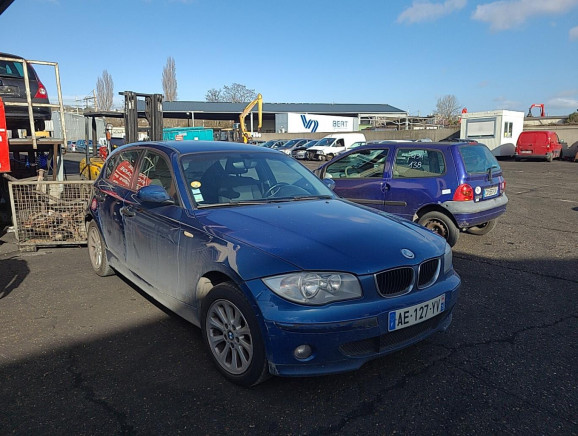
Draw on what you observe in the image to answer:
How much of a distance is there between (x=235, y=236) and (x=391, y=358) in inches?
59.9

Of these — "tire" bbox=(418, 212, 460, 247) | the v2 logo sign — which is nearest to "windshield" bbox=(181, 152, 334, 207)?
"tire" bbox=(418, 212, 460, 247)

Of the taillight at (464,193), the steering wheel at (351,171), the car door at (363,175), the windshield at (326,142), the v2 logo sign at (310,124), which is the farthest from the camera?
the v2 logo sign at (310,124)

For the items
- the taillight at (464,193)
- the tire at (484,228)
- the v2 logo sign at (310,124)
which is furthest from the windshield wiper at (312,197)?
the v2 logo sign at (310,124)

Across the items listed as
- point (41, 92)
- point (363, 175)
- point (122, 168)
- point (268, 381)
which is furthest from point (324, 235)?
point (41, 92)

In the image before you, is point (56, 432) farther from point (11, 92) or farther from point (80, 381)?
point (11, 92)

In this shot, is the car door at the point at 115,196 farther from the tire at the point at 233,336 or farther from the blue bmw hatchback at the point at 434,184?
the blue bmw hatchback at the point at 434,184

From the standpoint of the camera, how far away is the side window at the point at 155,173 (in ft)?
12.4

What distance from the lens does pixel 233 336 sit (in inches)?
115

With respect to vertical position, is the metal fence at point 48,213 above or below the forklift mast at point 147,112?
below

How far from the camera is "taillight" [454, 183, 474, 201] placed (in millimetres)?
6180

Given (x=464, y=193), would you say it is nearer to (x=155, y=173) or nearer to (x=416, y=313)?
(x=416, y=313)

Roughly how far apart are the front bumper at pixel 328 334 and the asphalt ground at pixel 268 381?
29 cm

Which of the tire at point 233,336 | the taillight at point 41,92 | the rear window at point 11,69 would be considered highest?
the rear window at point 11,69

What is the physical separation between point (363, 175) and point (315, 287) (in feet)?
16.0
